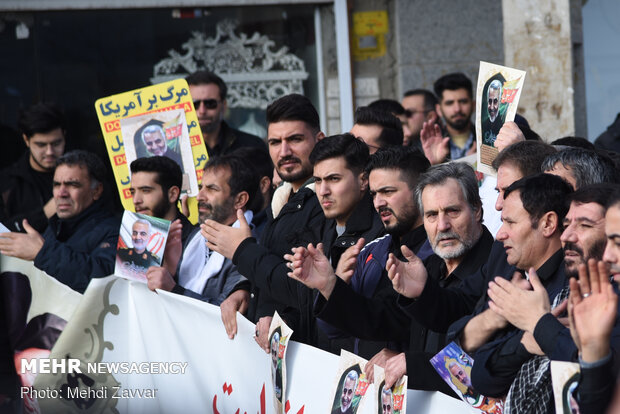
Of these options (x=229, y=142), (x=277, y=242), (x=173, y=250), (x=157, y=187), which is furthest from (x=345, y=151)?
(x=229, y=142)

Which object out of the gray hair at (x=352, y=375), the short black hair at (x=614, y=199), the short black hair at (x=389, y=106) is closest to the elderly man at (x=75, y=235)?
the short black hair at (x=389, y=106)

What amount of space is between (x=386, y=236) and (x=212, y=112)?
294 cm

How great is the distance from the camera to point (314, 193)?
553 centimetres

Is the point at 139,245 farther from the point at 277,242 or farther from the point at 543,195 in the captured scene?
the point at 543,195

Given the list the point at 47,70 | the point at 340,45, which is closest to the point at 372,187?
the point at 340,45

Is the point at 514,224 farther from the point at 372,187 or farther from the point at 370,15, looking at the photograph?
the point at 370,15

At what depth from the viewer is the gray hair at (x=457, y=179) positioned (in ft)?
14.6

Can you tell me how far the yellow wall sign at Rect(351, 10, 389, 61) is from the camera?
9656mm

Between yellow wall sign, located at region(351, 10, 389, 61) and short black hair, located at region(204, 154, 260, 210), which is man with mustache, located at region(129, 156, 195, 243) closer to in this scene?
short black hair, located at region(204, 154, 260, 210)

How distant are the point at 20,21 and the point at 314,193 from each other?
17.1 feet

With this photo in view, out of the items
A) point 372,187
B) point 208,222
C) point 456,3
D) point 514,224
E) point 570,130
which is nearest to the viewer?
point 514,224

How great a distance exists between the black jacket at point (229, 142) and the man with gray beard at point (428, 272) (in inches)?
118

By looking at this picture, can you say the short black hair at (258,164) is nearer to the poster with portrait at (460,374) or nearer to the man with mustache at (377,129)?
the man with mustache at (377,129)

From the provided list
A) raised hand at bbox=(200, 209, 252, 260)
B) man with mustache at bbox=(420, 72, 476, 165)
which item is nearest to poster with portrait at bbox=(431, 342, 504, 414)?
raised hand at bbox=(200, 209, 252, 260)
